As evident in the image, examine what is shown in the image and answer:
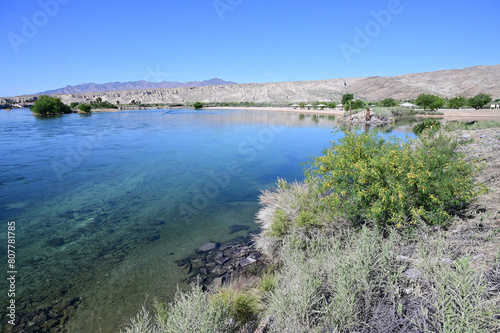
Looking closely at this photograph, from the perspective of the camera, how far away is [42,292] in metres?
5.44

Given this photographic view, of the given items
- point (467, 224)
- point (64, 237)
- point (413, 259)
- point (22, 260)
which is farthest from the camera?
point (64, 237)

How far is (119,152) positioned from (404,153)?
63.4 ft

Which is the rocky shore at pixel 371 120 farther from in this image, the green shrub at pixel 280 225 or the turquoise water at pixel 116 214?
the green shrub at pixel 280 225

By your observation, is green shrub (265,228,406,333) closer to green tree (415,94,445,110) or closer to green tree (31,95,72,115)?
green tree (415,94,445,110)

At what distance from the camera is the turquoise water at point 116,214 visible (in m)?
5.55

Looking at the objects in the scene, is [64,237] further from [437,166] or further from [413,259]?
[437,166]

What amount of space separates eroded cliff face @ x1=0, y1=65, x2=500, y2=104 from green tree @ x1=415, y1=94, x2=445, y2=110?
36.3m

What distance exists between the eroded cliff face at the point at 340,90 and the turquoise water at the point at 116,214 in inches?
3539

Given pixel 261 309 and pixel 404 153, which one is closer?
Result: pixel 261 309

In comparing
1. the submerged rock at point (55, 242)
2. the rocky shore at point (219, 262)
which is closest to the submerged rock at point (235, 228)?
the rocky shore at point (219, 262)

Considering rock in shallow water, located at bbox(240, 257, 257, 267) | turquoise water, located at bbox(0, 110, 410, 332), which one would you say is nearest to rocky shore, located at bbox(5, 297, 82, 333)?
turquoise water, located at bbox(0, 110, 410, 332)

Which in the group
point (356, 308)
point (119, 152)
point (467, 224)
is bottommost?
point (119, 152)

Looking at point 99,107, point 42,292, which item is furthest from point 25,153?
point 99,107

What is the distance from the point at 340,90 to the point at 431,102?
77725 millimetres
